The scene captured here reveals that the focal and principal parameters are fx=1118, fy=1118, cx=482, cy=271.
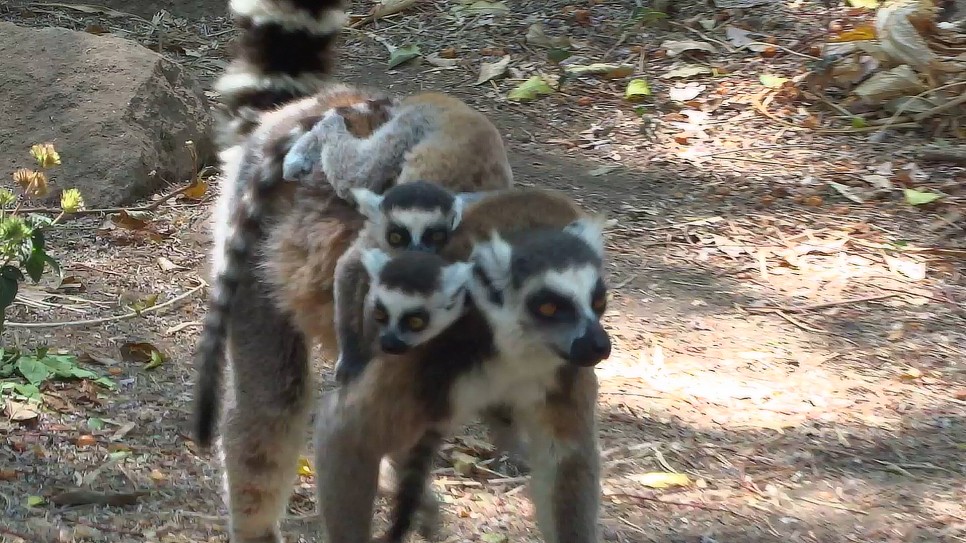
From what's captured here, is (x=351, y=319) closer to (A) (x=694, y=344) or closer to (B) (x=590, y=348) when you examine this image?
(B) (x=590, y=348)

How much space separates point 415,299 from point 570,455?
0.71 metres

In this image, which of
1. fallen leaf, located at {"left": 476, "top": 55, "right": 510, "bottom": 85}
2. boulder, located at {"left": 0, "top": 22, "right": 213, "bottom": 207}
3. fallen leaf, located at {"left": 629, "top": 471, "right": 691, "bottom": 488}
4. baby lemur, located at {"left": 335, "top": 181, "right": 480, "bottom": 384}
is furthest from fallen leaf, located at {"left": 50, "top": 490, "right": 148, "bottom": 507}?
fallen leaf, located at {"left": 476, "top": 55, "right": 510, "bottom": 85}

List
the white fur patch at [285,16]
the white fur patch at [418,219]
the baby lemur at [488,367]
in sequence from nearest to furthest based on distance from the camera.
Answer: the baby lemur at [488,367] < the white fur patch at [418,219] < the white fur patch at [285,16]

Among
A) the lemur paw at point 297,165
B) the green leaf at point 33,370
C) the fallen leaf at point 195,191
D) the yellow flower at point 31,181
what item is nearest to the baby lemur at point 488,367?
the lemur paw at point 297,165

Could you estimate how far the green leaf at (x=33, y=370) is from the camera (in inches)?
180

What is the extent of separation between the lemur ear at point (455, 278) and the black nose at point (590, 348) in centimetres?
36

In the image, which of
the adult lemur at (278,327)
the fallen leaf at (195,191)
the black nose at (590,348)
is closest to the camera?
the black nose at (590,348)

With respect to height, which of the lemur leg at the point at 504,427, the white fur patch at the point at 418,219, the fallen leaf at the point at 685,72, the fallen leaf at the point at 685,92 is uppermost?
the white fur patch at the point at 418,219

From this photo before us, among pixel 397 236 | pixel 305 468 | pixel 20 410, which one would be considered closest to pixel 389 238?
pixel 397 236

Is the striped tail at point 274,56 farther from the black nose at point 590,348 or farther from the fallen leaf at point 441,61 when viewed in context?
the fallen leaf at point 441,61

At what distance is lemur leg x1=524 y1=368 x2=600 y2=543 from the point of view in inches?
126

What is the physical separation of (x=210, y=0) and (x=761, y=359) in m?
6.72

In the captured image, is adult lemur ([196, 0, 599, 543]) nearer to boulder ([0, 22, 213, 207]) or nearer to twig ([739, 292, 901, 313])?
twig ([739, 292, 901, 313])

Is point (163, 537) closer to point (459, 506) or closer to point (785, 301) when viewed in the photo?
point (459, 506)
